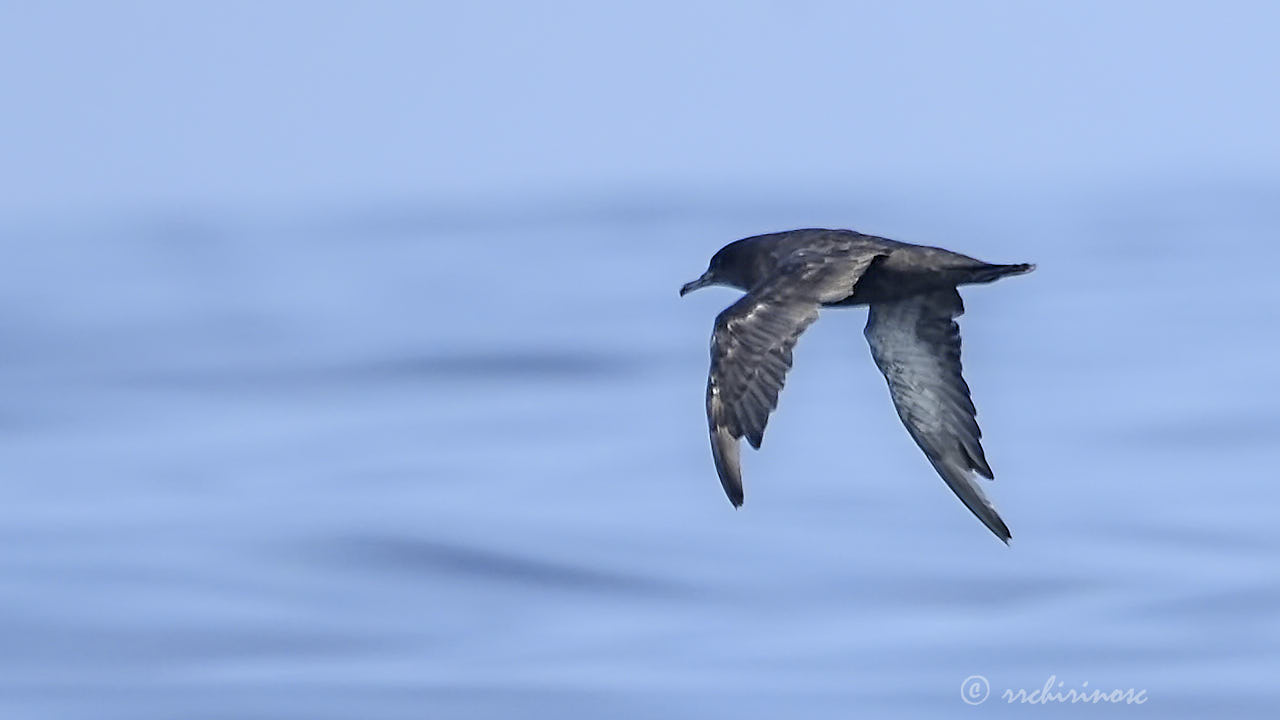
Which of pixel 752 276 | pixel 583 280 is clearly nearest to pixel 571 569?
pixel 752 276

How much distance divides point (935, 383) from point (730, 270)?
4.02 ft

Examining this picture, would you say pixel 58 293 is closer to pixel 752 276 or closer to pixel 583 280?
pixel 583 280

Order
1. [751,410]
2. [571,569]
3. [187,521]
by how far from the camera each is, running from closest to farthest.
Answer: [751,410], [571,569], [187,521]

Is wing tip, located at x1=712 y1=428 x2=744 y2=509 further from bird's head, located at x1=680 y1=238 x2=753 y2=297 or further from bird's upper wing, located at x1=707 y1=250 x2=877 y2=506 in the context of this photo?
bird's head, located at x1=680 y1=238 x2=753 y2=297

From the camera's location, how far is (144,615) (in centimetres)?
3278

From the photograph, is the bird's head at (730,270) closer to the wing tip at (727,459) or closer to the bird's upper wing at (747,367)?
the bird's upper wing at (747,367)

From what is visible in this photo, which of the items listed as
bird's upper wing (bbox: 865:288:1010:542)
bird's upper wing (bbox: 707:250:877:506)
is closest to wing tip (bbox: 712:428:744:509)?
bird's upper wing (bbox: 707:250:877:506)

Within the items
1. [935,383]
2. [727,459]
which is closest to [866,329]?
[935,383]

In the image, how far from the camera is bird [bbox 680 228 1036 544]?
11.6 m

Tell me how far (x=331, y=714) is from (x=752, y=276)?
15.8 metres

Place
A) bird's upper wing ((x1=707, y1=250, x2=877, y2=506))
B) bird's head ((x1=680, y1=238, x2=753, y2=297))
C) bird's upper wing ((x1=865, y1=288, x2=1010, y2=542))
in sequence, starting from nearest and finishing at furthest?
bird's upper wing ((x1=707, y1=250, x2=877, y2=506)) < bird's head ((x1=680, y1=238, x2=753, y2=297)) < bird's upper wing ((x1=865, y1=288, x2=1010, y2=542))

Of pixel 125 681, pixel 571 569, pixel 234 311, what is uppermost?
pixel 234 311

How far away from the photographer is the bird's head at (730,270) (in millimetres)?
12961

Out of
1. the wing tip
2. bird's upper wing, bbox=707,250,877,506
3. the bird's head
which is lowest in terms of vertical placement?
the wing tip
